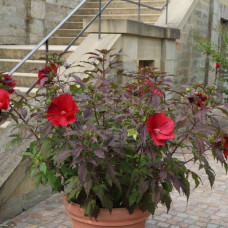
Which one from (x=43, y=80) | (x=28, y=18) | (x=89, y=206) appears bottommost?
(x=89, y=206)

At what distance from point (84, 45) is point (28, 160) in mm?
2948

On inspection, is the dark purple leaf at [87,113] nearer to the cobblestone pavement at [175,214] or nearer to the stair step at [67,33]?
the cobblestone pavement at [175,214]

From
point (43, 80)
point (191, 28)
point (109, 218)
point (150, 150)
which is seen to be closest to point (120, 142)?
point (150, 150)

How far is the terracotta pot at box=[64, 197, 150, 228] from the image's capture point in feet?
9.78

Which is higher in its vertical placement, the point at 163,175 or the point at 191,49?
the point at 191,49

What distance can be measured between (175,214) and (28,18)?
552cm

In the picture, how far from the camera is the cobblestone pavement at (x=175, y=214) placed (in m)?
4.21

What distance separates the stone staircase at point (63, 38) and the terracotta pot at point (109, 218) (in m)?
2.78

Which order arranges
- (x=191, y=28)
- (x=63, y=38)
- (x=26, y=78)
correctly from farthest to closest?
(x=191, y=28), (x=63, y=38), (x=26, y=78)

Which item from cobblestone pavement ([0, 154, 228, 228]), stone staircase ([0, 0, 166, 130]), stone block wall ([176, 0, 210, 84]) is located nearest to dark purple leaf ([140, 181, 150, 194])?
cobblestone pavement ([0, 154, 228, 228])

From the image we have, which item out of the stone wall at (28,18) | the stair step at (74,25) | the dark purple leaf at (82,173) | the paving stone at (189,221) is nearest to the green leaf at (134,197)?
the dark purple leaf at (82,173)

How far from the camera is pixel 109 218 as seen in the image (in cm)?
298

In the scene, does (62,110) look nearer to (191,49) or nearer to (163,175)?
(163,175)

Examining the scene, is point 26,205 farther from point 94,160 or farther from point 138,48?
point 138,48
